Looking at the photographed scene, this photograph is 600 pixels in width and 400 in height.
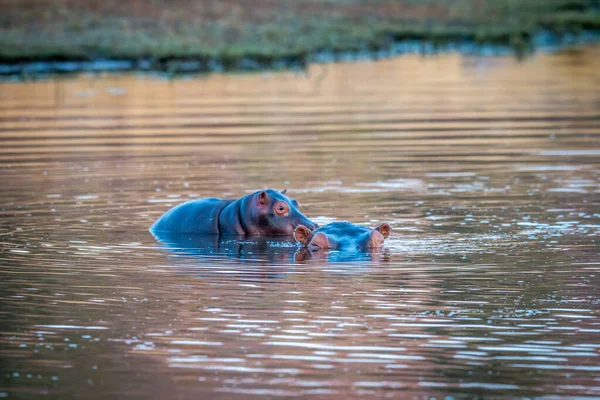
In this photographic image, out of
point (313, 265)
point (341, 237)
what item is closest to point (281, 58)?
point (341, 237)

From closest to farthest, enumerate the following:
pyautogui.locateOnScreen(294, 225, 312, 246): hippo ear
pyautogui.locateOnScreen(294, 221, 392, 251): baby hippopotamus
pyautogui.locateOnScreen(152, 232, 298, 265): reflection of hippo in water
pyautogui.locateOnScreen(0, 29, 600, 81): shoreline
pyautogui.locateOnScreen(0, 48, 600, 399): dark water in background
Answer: pyautogui.locateOnScreen(0, 48, 600, 399): dark water in background < pyautogui.locateOnScreen(294, 221, 392, 251): baby hippopotamus < pyautogui.locateOnScreen(152, 232, 298, 265): reflection of hippo in water < pyautogui.locateOnScreen(294, 225, 312, 246): hippo ear < pyautogui.locateOnScreen(0, 29, 600, 81): shoreline

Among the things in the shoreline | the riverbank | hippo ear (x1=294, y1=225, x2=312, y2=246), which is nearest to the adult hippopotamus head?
hippo ear (x1=294, y1=225, x2=312, y2=246)

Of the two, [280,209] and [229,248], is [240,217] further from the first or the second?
[229,248]

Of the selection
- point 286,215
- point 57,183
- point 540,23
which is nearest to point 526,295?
point 286,215

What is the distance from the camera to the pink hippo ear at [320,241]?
35.7ft

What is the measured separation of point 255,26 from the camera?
155 ft

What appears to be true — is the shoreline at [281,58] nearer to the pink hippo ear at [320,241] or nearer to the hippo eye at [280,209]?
the hippo eye at [280,209]

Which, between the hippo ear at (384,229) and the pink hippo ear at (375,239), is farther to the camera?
the hippo ear at (384,229)

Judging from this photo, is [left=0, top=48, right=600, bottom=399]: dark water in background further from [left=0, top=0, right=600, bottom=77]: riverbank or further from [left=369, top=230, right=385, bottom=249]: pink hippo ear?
[left=0, top=0, right=600, bottom=77]: riverbank

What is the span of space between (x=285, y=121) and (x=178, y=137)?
9.10 feet

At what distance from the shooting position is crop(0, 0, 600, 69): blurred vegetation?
39156mm

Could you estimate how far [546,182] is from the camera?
14.4 metres

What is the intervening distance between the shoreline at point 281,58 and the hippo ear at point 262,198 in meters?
23.2

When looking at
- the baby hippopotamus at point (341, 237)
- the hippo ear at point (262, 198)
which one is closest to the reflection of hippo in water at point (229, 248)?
the baby hippopotamus at point (341, 237)
